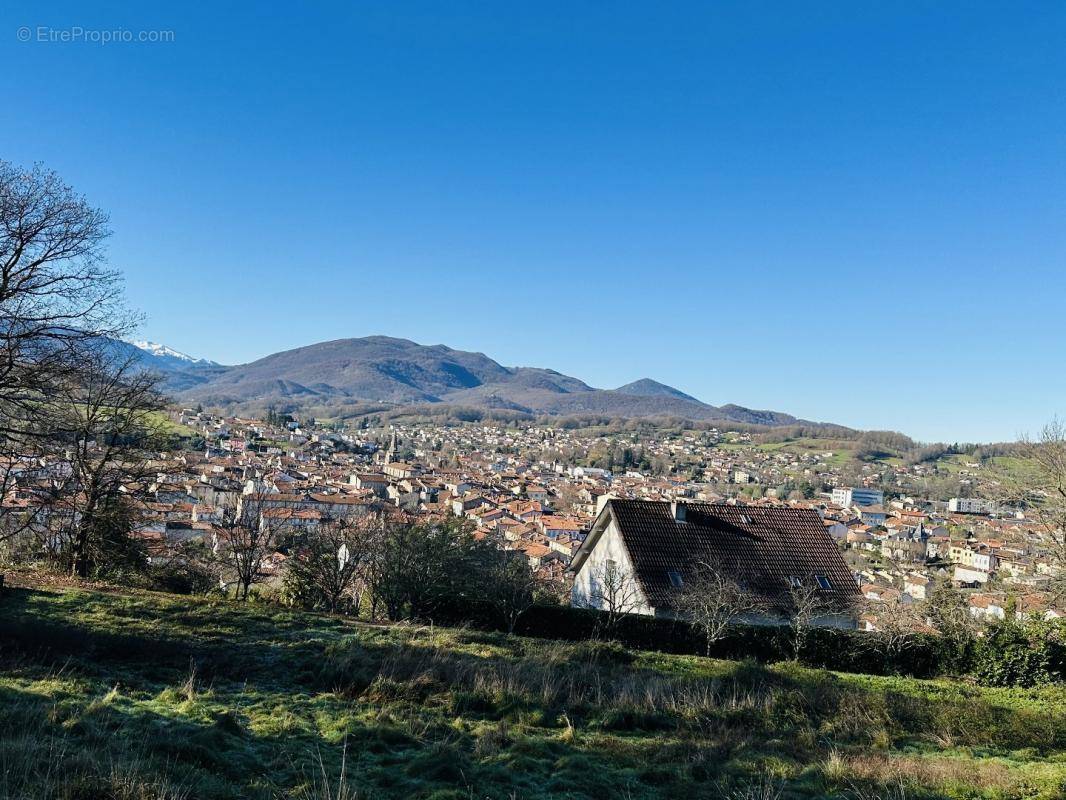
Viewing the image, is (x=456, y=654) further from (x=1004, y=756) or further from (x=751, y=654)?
(x=751, y=654)

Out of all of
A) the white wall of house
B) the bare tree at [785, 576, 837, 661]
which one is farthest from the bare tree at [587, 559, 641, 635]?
the bare tree at [785, 576, 837, 661]

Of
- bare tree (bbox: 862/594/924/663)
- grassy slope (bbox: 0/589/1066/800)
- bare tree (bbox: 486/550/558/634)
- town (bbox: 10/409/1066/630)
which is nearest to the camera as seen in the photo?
grassy slope (bbox: 0/589/1066/800)

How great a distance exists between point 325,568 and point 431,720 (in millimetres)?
12771

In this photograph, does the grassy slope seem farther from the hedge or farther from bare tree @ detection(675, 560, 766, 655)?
bare tree @ detection(675, 560, 766, 655)

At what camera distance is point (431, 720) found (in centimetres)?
775

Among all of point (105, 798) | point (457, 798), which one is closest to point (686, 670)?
→ point (457, 798)

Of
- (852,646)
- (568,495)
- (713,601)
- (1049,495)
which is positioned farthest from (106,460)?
(568,495)

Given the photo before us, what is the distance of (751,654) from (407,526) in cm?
1062

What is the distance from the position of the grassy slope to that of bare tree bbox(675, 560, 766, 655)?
3.94m

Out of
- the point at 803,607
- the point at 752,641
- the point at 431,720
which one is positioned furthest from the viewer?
the point at 803,607

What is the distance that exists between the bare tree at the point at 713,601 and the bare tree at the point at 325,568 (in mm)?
9562

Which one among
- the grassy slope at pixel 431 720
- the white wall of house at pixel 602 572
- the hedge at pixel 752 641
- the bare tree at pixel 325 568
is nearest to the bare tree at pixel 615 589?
the white wall of house at pixel 602 572

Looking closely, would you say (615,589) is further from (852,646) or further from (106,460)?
(106,460)

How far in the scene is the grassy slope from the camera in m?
5.77
